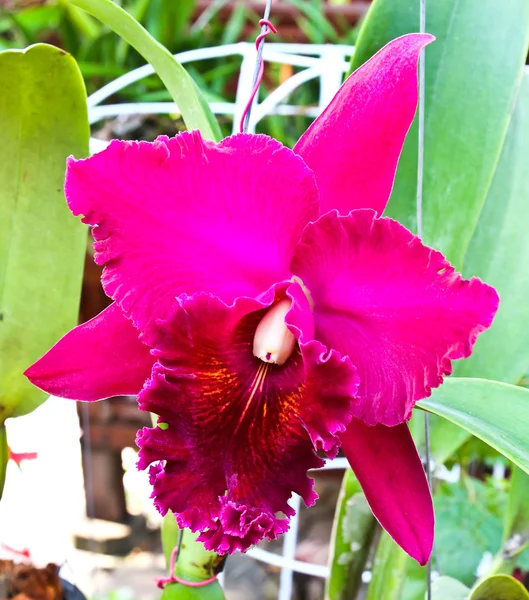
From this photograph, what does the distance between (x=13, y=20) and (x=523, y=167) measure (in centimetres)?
153

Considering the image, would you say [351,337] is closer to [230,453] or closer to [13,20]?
[230,453]

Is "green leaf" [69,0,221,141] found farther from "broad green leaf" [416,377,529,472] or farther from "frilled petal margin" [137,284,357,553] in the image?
"broad green leaf" [416,377,529,472]

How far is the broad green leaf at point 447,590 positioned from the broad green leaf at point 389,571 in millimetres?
80

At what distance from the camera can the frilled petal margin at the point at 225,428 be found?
433 millimetres

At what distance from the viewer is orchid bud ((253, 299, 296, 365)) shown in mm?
450

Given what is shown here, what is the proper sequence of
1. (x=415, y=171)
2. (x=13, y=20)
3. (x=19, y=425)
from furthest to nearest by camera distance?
(x=13, y=20), (x=19, y=425), (x=415, y=171)

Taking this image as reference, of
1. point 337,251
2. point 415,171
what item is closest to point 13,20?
point 415,171

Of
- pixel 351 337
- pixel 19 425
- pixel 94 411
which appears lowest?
pixel 94 411

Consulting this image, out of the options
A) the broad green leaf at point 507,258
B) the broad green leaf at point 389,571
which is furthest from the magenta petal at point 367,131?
the broad green leaf at point 389,571

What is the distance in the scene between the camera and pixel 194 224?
44cm

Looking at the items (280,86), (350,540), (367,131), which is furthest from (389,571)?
(280,86)

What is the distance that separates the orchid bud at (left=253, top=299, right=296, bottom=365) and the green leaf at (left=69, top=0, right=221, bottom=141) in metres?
0.16

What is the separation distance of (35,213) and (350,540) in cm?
47

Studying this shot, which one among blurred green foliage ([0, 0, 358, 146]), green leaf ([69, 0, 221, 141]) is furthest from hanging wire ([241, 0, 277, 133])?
Result: blurred green foliage ([0, 0, 358, 146])
